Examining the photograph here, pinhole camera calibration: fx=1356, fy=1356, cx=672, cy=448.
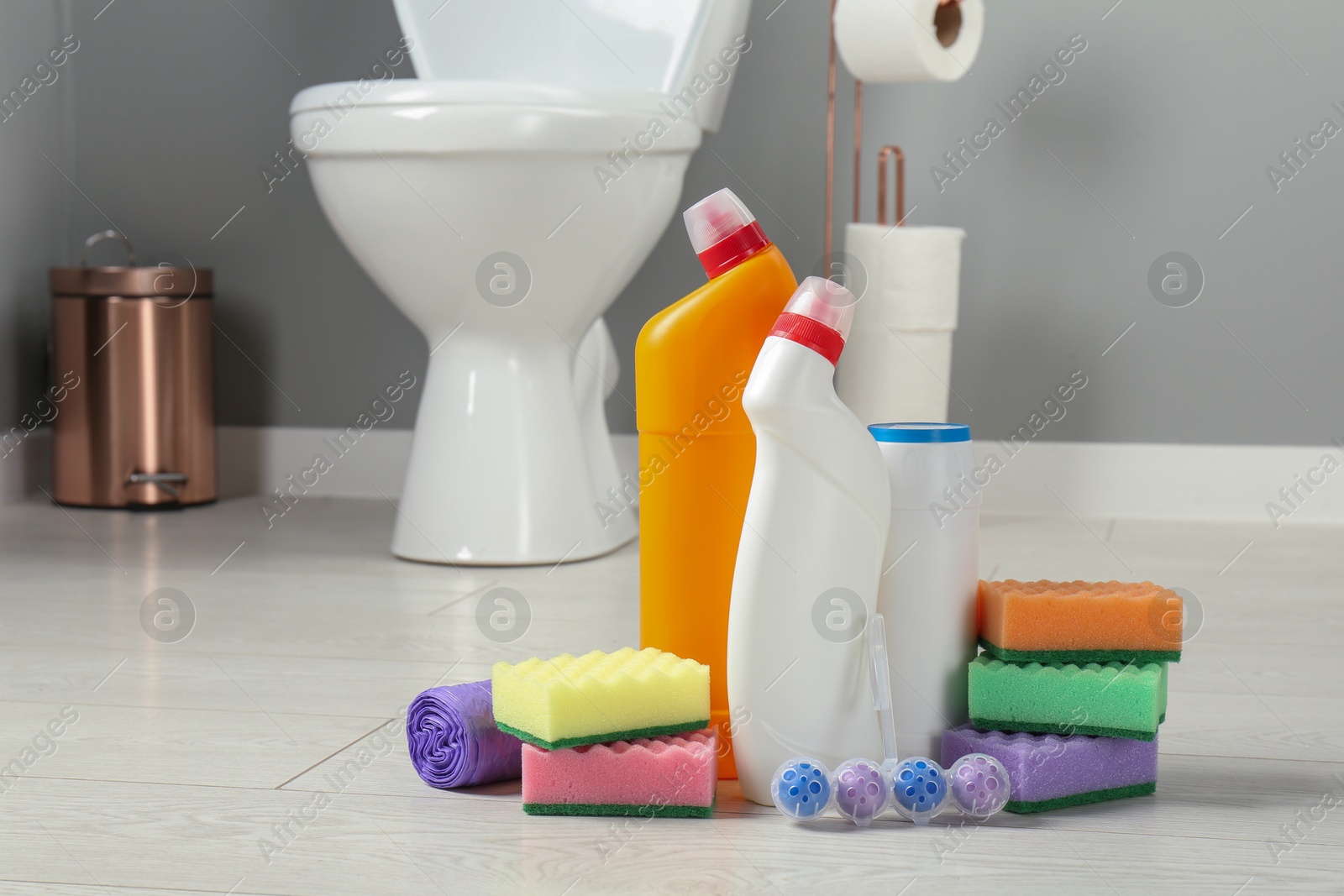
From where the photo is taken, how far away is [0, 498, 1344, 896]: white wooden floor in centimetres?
68

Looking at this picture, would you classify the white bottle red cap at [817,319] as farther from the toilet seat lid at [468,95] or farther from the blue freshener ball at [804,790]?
the toilet seat lid at [468,95]

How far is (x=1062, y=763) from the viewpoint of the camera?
0.76 meters

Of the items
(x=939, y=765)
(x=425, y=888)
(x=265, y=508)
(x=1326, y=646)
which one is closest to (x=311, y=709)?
(x=425, y=888)

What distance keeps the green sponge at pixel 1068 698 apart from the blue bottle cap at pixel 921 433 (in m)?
0.13

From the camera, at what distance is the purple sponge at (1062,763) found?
0.75m

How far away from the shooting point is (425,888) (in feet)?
2.16

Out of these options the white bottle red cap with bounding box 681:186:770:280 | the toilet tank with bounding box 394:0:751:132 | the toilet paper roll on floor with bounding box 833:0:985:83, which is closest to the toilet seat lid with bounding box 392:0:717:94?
the toilet tank with bounding box 394:0:751:132

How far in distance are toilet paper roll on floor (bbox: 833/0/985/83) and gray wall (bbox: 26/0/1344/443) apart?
0.13 meters

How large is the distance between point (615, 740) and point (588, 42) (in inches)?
49.3

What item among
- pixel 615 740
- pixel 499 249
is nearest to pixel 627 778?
pixel 615 740

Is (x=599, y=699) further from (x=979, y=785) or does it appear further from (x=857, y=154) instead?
(x=857, y=154)

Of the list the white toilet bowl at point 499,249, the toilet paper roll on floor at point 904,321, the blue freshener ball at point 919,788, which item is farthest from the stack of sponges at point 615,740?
the toilet paper roll on floor at point 904,321

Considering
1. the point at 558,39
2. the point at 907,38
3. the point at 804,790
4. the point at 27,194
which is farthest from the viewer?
the point at 27,194

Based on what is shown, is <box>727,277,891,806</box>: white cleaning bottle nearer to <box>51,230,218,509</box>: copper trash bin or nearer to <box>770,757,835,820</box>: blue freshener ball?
<box>770,757,835,820</box>: blue freshener ball
